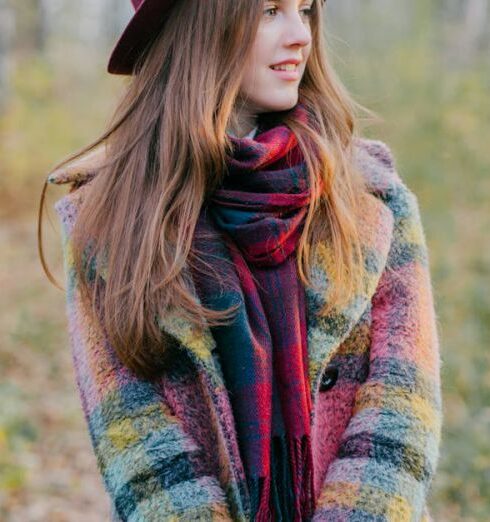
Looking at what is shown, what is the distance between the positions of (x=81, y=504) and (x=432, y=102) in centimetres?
639

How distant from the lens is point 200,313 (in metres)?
1.92

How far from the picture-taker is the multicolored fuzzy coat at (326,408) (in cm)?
→ 187

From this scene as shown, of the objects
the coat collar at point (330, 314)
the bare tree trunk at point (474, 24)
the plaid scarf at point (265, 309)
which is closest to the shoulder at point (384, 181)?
the coat collar at point (330, 314)

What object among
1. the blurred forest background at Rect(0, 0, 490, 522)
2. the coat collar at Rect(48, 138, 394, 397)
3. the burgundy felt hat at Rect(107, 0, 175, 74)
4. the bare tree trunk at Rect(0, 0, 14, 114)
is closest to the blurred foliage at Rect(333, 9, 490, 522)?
the blurred forest background at Rect(0, 0, 490, 522)

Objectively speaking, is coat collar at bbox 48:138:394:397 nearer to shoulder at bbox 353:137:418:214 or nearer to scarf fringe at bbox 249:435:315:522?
shoulder at bbox 353:137:418:214

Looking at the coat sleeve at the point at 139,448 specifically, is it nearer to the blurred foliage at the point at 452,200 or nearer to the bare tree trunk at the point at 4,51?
the blurred foliage at the point at 452,200

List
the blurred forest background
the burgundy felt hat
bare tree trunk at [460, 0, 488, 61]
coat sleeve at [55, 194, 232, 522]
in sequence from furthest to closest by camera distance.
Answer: bare tree trunk at [460, 0, 488, 61], the blurred forest background, the burgundy felt hat, coat sleeve at [55, 194, 232, 522]

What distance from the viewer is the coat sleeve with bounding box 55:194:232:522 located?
6.07 feet

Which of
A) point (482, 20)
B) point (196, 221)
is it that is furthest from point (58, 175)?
point (482, 20)

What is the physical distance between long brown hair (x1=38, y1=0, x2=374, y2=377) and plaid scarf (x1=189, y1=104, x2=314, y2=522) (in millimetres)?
36

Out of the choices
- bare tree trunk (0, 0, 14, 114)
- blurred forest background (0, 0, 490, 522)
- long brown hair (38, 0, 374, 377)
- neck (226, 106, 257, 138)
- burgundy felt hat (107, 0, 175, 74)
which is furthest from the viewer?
bare tree trunk (0, 0, 14, 114)

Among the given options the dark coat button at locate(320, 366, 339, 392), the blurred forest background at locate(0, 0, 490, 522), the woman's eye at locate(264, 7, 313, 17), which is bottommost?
the blurred forest background at locate(0, 0, 490, 522)

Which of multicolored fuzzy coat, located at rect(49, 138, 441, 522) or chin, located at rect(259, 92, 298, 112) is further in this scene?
chin, located at rect(259, 92, 298, 112)

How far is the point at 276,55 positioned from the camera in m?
2.08
